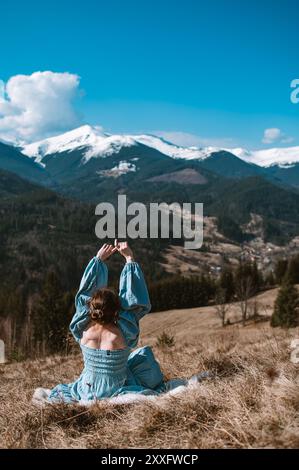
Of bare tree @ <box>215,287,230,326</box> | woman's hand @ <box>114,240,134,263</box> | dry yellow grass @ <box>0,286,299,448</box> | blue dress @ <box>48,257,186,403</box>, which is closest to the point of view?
dry yellow grass @ <box>0,286,299,448</box>

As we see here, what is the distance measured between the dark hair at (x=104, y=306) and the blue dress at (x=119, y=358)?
331 millimetres

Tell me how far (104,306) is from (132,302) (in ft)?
1.62

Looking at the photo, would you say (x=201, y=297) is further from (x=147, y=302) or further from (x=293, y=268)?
(x=147, y=302)

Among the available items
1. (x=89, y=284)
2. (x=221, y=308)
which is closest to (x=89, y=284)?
(x=89, y=284)

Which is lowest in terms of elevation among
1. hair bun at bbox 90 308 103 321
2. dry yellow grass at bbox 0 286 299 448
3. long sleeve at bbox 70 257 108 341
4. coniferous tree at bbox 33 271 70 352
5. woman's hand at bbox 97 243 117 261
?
coniferous tree at bbox 33 271 70 352

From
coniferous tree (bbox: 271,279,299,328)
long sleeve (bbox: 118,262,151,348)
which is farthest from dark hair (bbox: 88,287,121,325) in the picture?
coniferous tree (bbox: 271,279,299,328)

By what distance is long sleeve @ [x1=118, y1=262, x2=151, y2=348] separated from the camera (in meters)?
5.71

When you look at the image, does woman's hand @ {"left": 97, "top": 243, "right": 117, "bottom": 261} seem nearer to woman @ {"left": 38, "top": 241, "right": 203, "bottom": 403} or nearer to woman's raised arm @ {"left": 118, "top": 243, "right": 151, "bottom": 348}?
woman @ {"left": 38, "top": 241, "right": 203, "bottom": 403}

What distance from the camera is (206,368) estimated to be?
265 inches

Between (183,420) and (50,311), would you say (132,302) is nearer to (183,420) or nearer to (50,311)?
(183,420)

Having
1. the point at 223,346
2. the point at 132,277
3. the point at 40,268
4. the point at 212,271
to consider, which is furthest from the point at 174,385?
the point at 212,271

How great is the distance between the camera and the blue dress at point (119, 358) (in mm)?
5473

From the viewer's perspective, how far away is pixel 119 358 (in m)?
5.50
